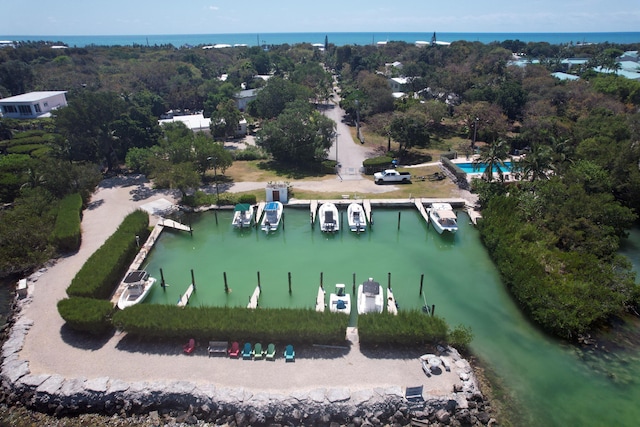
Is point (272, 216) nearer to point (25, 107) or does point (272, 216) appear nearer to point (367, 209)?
point (367, 209)

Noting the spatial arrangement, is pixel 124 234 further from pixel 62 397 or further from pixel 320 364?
pixel 320 364

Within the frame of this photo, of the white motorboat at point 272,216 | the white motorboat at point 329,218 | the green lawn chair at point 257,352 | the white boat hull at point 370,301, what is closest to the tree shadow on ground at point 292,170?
the white motorboat at point 272,216

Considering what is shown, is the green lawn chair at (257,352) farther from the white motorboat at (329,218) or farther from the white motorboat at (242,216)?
the white motorboat at (242,216)

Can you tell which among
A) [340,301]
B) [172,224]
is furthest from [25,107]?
[340,301]

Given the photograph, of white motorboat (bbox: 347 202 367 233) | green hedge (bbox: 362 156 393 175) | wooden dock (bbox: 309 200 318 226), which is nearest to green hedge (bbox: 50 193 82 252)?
wooden dock (bbox: 309 200 318 226)

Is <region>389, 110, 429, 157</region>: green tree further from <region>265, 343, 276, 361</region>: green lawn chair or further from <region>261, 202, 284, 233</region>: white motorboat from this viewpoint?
<region>265, 343, 276, 361</region>: green lawn chair

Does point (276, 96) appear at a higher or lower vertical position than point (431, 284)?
higher
